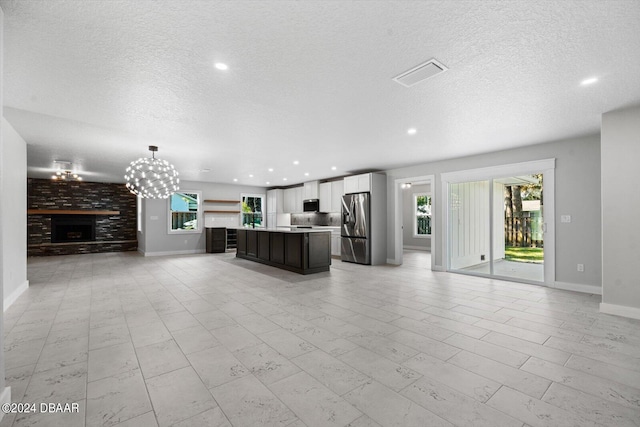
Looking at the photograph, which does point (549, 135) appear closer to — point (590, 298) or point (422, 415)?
point (590, 298)

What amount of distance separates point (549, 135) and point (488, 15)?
372cm

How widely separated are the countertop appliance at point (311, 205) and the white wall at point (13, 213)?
7015mm

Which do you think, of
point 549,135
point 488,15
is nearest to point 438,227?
point 549,135

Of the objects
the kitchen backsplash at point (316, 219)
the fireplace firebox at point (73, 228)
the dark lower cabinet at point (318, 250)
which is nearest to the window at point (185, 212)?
the fireplace firebox at point (73, 228)

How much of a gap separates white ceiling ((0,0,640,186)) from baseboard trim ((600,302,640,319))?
246 cm

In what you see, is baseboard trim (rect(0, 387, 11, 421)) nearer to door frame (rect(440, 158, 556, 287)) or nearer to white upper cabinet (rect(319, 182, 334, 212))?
door frame (rect(440, 158, 556, 287))

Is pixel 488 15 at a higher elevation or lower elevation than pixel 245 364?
higher

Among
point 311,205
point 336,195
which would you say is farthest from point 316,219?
point 336,195

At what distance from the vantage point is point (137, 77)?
105 inches

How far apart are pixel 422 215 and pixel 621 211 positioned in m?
6.90

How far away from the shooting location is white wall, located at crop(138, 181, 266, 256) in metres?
9.20

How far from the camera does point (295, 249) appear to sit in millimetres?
6133

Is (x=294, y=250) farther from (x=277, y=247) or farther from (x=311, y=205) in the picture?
(x=311, y=205)

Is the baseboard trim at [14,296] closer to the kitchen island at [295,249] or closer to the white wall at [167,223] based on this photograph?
the kitchen island at [295,249]
